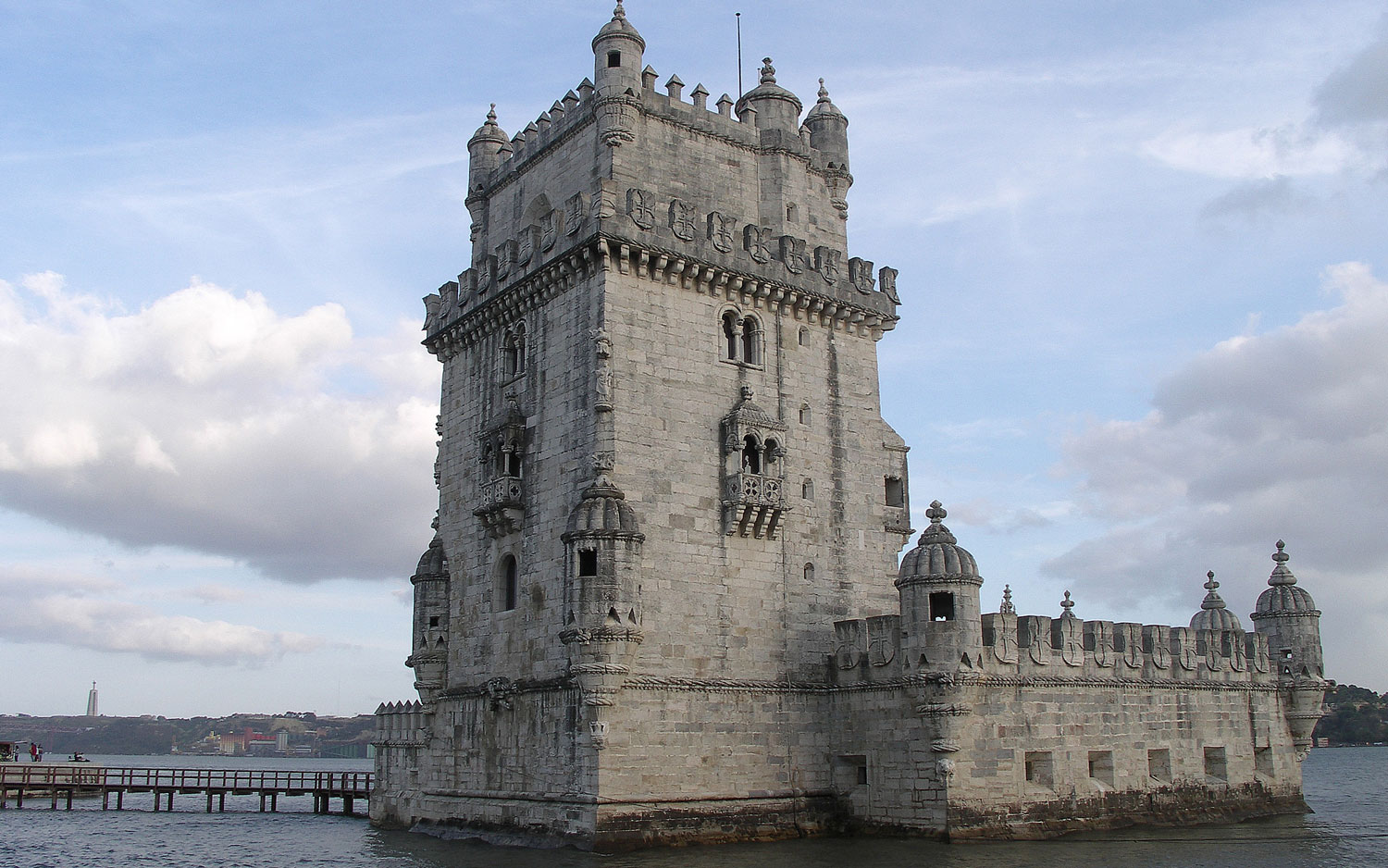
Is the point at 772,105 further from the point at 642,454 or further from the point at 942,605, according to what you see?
the point at 942,605

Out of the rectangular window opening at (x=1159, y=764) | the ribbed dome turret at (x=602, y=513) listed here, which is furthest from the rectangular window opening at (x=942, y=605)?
the rectangular window opening at (x=1159, y=764)

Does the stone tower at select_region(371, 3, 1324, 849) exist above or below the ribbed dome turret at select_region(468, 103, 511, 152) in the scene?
below

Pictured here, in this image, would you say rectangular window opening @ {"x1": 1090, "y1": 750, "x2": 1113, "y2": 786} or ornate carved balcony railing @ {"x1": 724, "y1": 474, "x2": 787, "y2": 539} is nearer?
ornate carved balcony railing @ {"x1": 724, "y1": 474, "x2": 787, "y2": 539}

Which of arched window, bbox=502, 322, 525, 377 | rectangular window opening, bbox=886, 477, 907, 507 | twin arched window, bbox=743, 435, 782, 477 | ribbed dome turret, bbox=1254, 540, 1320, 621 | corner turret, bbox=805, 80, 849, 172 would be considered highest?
corner turret, bbox=805, 80, 849, 172

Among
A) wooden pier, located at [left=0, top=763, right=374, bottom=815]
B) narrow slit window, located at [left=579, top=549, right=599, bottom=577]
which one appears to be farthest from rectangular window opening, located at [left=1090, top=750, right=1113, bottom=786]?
wooden pier, located at [left=0, top=763, right=374, bottom=815]

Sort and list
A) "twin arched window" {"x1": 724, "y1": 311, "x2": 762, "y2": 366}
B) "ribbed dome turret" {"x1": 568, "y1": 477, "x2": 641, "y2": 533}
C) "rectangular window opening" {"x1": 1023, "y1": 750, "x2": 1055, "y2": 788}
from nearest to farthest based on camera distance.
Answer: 1. "ribbed dome turret" {"x1": 568, "y1": 477, "x2": 641, "y2": 533}
2. "rectangular window opening" {"x1": 1023, "y1": 750, "x2": 1055, "y2": 788}
3. "twin arched window" {"x1": 724, "y1": 311, "x2": 762, "y2": 366}

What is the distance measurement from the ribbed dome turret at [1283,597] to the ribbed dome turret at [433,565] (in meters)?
26.8

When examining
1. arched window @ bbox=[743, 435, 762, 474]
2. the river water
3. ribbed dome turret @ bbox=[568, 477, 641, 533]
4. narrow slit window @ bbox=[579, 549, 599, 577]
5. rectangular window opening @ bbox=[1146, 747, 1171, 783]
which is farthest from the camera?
rectangular window opening @ bbox=[1146, 747, 1171, 783]

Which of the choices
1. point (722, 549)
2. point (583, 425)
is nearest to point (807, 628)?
point (722, 549)

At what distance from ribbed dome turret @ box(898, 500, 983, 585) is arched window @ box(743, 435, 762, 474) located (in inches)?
190

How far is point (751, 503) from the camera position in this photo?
106 feet

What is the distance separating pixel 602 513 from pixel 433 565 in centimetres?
938

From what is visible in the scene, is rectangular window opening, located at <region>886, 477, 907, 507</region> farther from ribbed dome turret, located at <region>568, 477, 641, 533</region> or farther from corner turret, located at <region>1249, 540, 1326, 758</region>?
corner turret, located at <region>1249, 540, 1326, 758</region>

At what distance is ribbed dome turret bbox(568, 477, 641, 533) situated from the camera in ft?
97.5
